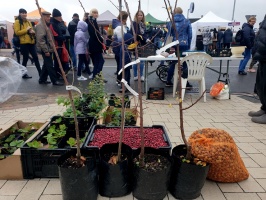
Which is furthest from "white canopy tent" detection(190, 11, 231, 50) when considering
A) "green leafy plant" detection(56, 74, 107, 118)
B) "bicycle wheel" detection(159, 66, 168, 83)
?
"green leafy plant" detection(56, 74, 107, 118)

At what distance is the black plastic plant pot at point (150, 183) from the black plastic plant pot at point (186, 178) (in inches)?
3.0

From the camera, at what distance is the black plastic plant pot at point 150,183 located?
5.74 feet

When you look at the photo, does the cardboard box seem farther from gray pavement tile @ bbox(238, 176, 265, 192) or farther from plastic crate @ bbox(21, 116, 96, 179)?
gray pavement tile @ bbox(238, 176, 265, 192)

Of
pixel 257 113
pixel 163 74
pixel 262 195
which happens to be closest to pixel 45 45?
pixel 163 74

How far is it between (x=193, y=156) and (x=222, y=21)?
15.8 metres

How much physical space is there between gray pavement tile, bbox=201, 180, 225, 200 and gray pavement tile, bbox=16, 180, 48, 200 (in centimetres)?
141

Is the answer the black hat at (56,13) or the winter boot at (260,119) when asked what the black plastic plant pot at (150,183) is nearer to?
the winter boot at (260,119)

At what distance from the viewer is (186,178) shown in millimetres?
A: 1837

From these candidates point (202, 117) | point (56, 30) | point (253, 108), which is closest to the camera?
point (202, 117)

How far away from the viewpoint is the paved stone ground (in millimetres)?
2004

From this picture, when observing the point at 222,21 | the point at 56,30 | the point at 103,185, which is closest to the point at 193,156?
the point at 103,185

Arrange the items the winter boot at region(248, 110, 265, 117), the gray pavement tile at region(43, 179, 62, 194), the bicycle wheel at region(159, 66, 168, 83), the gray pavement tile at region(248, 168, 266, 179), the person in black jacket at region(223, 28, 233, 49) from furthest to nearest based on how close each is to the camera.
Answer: the person in black jacket at region(223, 28, 233, 49), the bicycle wheel at region(159, 66, 168, 83), the winter boot at region(248, 110, 265, 117), the gray pavement tile at region(248, 168, 266, 179), the gray pavement tile at region(43, 179, 62, 194)

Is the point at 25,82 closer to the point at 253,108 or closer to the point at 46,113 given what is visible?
the point at 46,113

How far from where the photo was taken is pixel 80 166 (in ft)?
5.75
